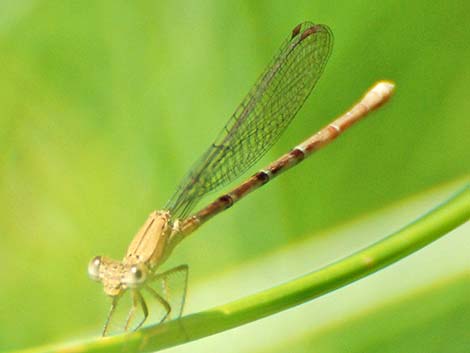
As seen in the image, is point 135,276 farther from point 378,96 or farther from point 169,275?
point 378,96

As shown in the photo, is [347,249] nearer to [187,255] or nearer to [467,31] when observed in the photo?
[187,255]

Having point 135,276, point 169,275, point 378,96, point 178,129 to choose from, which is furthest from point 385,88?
point 135,276

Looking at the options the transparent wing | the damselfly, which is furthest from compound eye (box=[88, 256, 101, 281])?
the transparent wing

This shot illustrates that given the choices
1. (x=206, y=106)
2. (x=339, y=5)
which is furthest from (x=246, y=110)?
(x=339, y=5)

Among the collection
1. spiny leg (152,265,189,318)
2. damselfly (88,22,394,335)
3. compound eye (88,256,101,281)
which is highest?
damselfly (88,22,394,335)

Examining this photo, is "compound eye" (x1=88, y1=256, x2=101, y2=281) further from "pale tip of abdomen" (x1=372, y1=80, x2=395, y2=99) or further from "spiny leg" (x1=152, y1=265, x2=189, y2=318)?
"pale tip of abdomen" (x1=372, y1=80, x2=395, y2=99)

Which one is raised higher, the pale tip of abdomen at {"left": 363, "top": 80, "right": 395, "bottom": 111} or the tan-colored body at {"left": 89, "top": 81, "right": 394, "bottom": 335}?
the pale tip of abdomen at {"left": 363, "top": 80, "right": 395, "bottom": 111}
